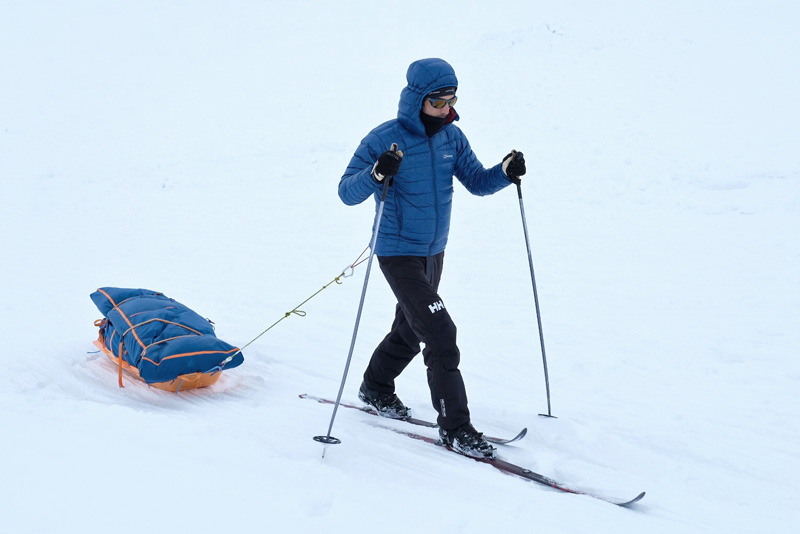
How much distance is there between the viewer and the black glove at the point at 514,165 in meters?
3.86

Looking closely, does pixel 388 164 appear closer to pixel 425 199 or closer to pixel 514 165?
pixel 425 199

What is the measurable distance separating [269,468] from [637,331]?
3937mm

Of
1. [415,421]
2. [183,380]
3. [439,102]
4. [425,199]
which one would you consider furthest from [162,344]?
[439,102]

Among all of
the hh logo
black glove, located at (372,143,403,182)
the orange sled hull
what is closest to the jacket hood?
black glove, located at (372,143,403,182)

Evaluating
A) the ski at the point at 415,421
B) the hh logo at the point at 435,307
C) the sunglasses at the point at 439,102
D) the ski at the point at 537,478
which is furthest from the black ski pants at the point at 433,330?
the sunglasses at the point at 439,102

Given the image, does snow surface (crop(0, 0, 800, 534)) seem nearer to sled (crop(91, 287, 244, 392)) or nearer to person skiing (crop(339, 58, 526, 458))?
sled (crop(91, 287, 244, 392))

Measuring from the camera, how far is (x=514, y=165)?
3.87 metres

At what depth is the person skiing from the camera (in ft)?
11.3

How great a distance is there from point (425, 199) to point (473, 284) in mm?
3826

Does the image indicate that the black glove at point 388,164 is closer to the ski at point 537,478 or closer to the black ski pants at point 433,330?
the black ski pants at point 433,330

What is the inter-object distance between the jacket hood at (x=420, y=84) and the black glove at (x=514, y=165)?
597 mm

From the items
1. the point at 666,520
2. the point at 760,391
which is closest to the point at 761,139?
the point at 760,391

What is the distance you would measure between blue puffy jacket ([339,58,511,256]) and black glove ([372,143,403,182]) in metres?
0.18

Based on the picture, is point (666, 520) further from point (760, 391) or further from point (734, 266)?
point (734, 266)
